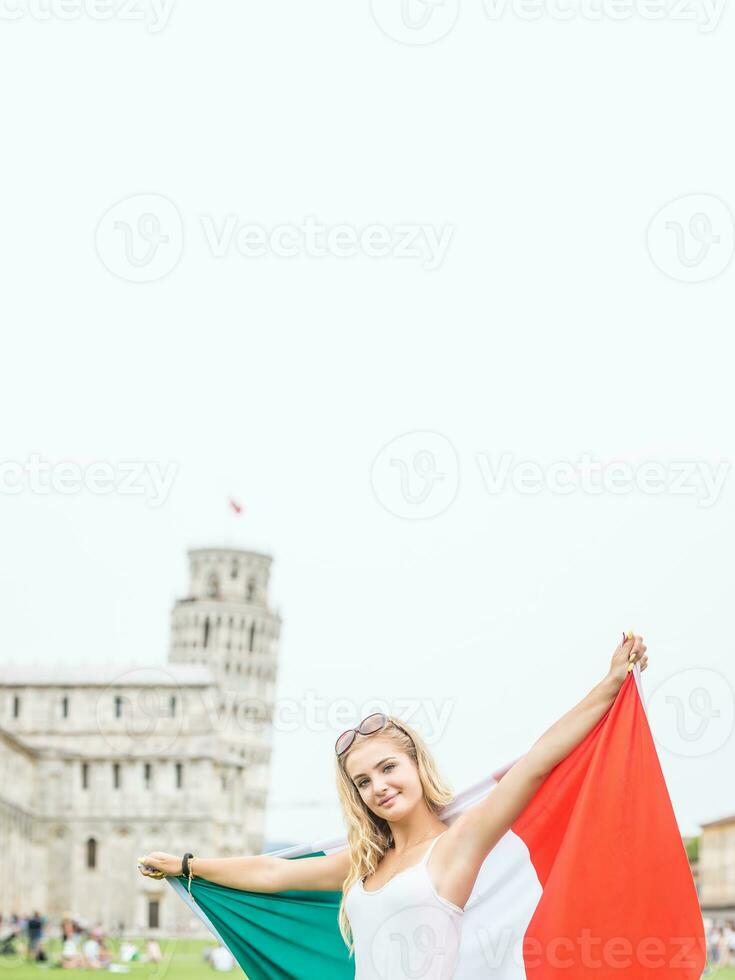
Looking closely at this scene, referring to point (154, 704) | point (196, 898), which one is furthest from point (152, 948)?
point (154, 704)

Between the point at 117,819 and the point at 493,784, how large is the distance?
75311mm

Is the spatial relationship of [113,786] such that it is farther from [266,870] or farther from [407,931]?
[407,931]

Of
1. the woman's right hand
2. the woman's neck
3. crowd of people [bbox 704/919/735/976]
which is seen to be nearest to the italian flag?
the woman's neck

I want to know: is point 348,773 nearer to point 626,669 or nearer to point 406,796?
point 406,796

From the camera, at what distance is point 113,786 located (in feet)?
254

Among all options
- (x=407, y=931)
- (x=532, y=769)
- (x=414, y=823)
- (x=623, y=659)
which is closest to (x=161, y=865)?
(x=414, y=823)

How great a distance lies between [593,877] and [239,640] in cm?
9128

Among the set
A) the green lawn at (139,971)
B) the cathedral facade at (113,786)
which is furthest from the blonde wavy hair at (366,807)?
the cathedral facade at (113,786)

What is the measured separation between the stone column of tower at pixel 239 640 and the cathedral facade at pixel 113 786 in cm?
414

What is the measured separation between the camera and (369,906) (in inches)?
144

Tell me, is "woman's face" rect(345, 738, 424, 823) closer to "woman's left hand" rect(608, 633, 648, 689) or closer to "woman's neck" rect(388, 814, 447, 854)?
"woman's neck" rect(388, 814, 447, 854)

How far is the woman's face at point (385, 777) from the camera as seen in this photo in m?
3.81

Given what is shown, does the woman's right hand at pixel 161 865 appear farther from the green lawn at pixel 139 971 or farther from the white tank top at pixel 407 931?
the green lawn at pixel 139 971

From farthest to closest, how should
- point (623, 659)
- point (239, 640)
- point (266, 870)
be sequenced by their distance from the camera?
point (239, 640) < point (266, 870) < point (623, 659)
